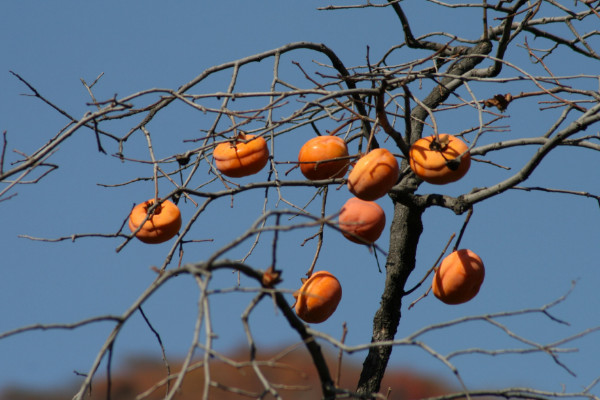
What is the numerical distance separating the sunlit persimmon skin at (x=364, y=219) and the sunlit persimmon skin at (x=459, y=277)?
277mm

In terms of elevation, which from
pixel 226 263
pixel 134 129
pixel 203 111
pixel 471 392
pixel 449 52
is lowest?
pixel 471 392

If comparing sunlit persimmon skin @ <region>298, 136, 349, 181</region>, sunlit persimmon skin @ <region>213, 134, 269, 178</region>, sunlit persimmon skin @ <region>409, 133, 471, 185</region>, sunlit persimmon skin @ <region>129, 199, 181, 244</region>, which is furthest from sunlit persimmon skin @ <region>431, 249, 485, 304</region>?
sunlit persimmon skin @ <region>129, 199, 181, 244</region>

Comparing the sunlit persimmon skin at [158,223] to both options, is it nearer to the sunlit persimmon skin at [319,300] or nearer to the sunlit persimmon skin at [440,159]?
the sunlit persimmon skin at [319,300]

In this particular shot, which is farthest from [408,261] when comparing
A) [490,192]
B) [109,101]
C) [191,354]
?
[191,354]

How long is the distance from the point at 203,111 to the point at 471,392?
114cm

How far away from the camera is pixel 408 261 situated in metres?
3.06

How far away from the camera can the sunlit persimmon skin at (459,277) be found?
268 cm

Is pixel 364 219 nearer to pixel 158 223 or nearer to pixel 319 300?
pixel 319 300

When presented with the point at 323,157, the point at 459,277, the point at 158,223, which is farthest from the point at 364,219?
the point at 158,223

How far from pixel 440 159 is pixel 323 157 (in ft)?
1.50

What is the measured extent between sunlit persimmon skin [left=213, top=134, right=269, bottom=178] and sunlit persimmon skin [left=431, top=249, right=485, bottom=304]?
0.77 metres

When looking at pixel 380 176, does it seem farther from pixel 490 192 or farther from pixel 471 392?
pixel 471 392

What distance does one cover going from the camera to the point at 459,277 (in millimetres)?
2668

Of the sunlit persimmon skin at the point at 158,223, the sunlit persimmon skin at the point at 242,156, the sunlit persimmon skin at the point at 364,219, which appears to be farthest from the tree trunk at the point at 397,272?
the sunlit persimmon skin at the point at 158,223
